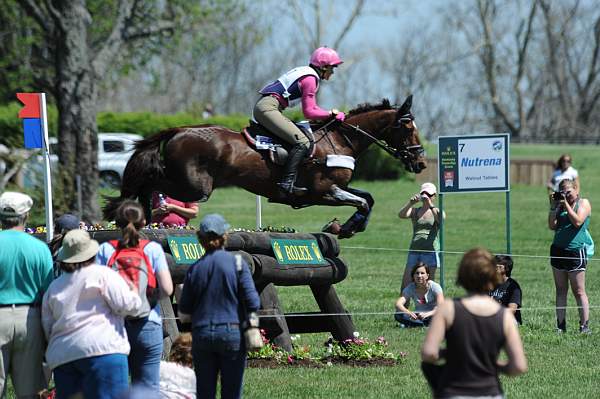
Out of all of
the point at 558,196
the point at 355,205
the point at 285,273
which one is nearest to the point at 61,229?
the point at 285,273

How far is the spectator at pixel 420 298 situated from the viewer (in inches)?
504

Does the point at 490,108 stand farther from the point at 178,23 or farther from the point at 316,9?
the point at 178,23

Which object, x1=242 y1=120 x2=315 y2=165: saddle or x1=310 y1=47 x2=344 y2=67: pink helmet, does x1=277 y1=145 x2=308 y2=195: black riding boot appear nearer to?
x1=242 y1=120 x2=315 y2=165: saddle

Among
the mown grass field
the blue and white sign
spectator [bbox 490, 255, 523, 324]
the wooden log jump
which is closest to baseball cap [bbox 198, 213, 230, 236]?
the mown grass field

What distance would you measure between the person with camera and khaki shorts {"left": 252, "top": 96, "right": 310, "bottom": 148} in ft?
11.2

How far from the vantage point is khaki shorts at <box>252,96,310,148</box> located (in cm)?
1159

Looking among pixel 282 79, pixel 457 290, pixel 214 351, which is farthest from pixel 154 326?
pixel 457 290

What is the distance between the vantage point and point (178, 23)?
2897 centimetres

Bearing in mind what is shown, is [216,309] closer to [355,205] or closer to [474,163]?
[355,205]

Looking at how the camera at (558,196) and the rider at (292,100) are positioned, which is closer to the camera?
the rider at (292,100)

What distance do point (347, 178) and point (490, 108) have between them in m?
59.0

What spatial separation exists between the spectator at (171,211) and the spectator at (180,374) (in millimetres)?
4627

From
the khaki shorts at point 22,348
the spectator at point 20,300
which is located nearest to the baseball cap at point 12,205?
the spectator at point 20,300

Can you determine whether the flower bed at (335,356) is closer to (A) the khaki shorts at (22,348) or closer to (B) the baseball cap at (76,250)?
(A) the khaki shorts at (22,348)
